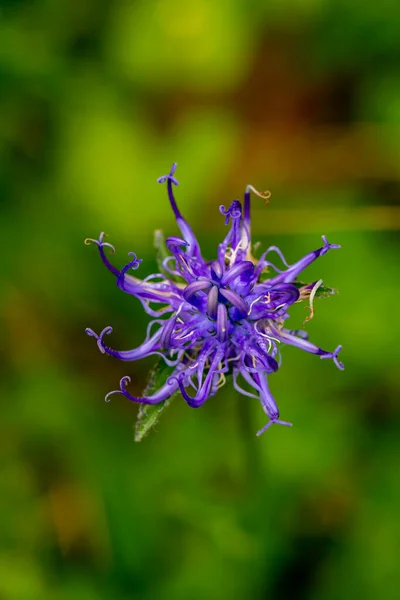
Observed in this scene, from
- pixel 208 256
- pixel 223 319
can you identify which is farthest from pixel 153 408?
pixel 208 256

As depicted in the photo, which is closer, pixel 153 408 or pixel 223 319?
pixel 223 319

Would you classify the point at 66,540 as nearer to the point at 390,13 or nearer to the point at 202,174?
the point at 202,174

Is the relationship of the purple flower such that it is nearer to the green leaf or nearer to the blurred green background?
the green leaf

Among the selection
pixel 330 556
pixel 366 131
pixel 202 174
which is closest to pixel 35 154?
pixel 202 174

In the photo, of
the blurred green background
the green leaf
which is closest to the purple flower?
the green leaf

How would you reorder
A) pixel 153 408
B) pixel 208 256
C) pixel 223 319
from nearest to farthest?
pixel 223 319
pixel 153 408
pixel 208 256

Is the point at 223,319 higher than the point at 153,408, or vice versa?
the point at 223,319

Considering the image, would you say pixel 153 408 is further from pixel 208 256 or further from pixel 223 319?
pixel 208 256

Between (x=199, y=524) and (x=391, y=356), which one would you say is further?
(x=391, y=356)
